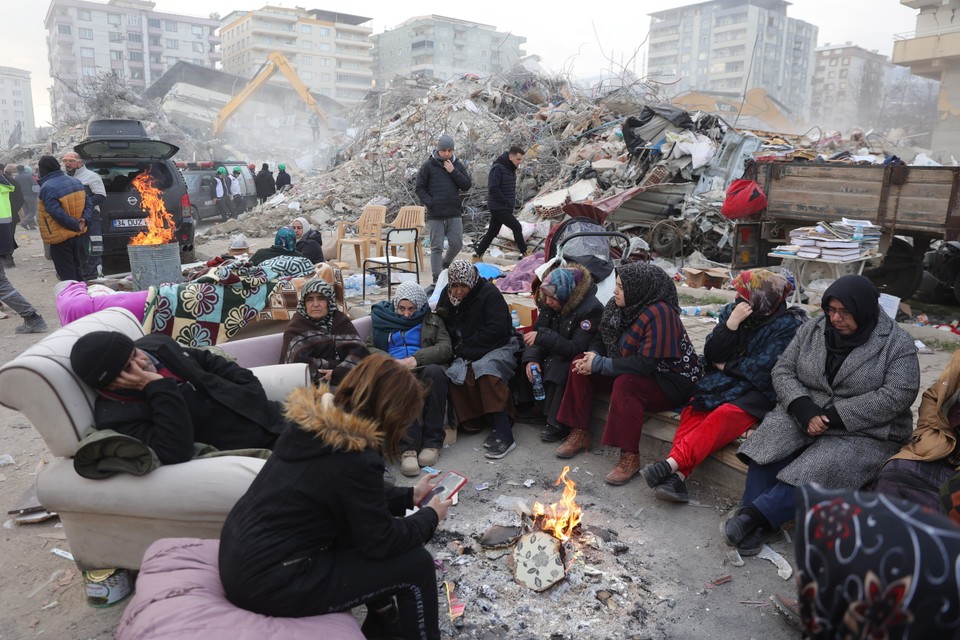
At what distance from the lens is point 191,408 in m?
3.40

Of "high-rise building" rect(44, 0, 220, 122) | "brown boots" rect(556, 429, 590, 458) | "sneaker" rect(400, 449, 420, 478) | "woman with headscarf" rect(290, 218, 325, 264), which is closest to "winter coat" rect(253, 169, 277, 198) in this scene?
"woman with headscarf" rect(290, 218, 325, 264)

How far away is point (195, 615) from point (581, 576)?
1.80 metres

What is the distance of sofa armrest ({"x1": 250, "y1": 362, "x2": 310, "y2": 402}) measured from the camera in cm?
406

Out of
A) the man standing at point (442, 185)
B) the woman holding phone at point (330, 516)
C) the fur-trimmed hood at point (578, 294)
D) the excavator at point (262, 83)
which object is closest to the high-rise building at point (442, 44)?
the excavator at point (262, 83)

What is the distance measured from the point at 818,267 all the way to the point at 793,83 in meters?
60.1

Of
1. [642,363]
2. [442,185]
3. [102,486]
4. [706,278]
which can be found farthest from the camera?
[442,185]

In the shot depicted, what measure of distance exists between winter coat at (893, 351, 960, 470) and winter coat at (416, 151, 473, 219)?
22.6ft

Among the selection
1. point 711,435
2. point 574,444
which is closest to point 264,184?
point 574,444

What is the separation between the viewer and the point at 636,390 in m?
4.27

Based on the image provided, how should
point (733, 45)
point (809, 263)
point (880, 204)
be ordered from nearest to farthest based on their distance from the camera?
point (880, 204)
point (809, 263)
point (733, 45)

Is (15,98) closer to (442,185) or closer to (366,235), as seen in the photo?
(366,235)

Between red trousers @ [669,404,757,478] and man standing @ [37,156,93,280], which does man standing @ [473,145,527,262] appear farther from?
red trousers @ [669,404,757,478]

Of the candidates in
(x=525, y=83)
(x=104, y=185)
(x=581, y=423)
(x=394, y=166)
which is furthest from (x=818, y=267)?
(x=525, y=83)

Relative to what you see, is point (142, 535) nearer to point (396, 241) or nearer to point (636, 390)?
point (636, 390)
